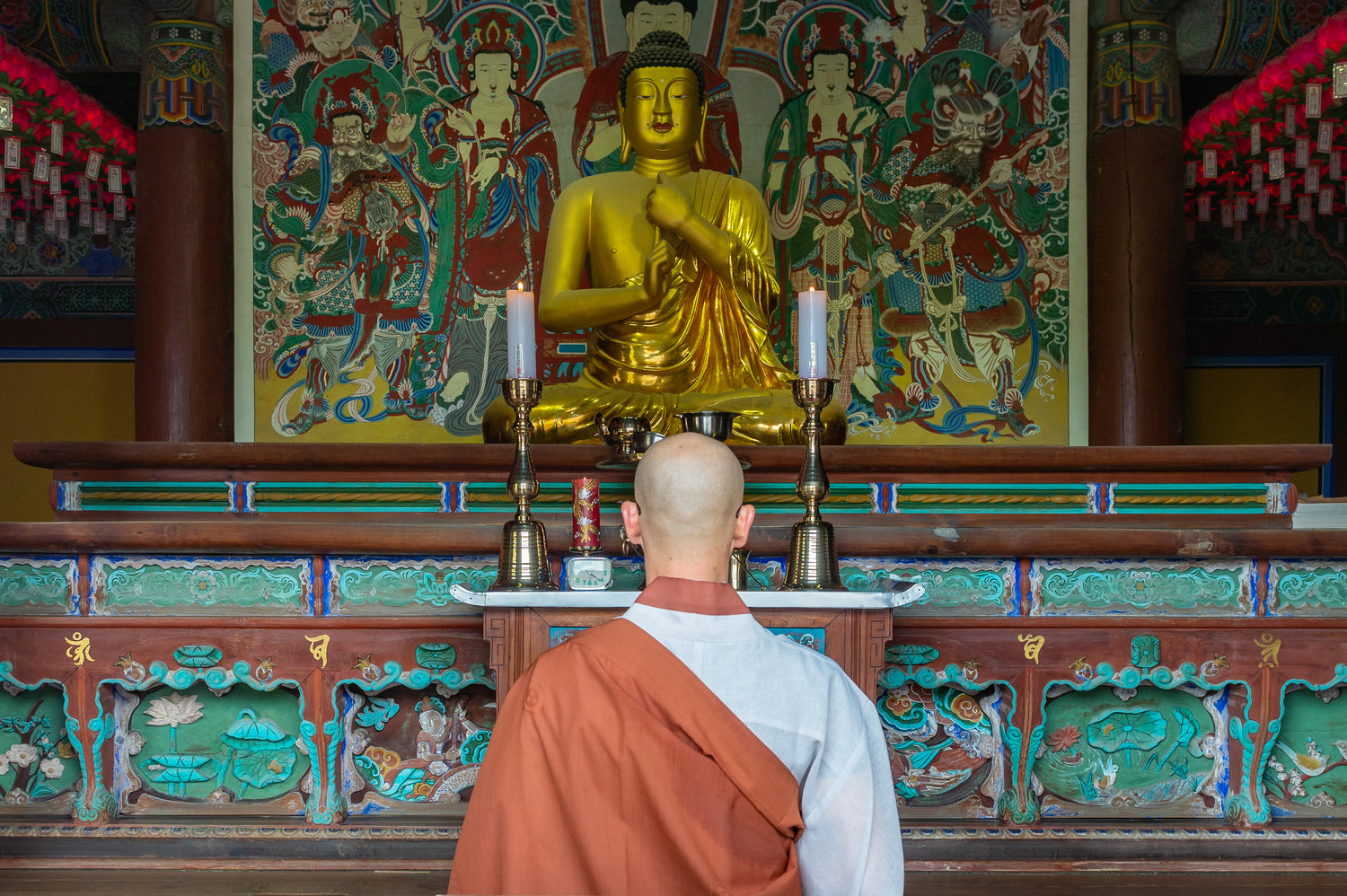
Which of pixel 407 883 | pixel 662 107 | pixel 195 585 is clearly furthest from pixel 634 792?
pixel 662 107

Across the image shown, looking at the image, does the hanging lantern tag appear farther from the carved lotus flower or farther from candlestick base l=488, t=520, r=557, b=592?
the carved lotus flower

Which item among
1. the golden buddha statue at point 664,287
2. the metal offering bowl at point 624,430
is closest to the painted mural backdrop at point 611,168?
the golden buddha statue at point 664,287

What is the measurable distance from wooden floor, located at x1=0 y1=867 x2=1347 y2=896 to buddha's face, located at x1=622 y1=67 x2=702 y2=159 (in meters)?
2.55

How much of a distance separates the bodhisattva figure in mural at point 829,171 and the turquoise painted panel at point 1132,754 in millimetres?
2388

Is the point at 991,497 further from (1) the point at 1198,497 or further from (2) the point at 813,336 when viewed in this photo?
(2) the point at 813,336

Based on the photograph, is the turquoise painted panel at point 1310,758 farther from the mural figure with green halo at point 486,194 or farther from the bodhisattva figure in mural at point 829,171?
the mural figure with green halo at point 486,194

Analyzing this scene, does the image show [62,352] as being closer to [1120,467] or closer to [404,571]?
[404,571]

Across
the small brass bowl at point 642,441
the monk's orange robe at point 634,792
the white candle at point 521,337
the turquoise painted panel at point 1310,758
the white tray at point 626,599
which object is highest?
the white candle at point 521,337

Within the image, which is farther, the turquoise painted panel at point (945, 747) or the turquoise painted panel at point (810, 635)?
the turquoise painted panel at point (945, 747)

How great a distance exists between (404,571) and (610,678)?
4.42ft

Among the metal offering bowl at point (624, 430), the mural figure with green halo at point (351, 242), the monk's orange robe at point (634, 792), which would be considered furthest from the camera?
the mural figure with green halo at point (351, 242)

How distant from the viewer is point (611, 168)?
4.82 metres

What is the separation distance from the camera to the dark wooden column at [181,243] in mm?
4359

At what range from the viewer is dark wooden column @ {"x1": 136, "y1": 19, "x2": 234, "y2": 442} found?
4359 mm
